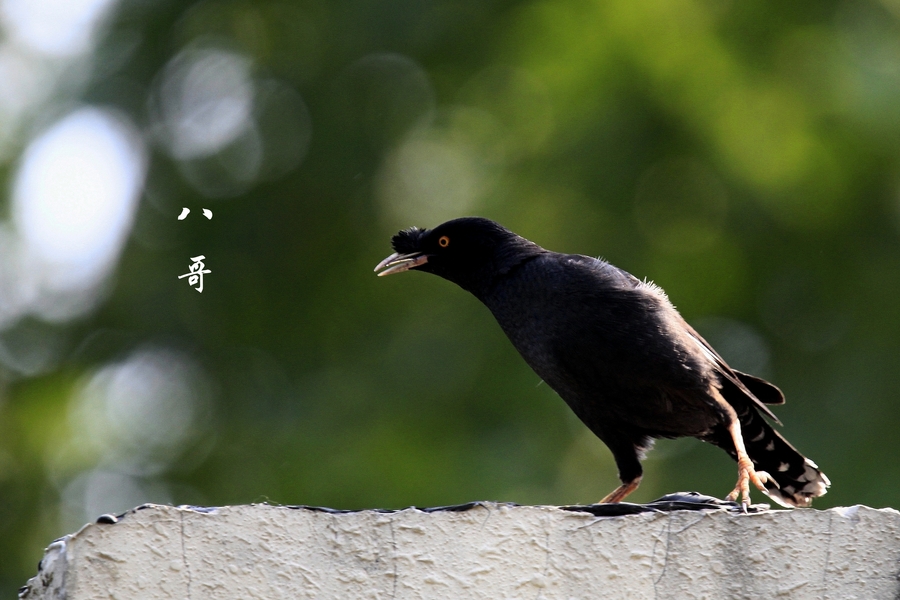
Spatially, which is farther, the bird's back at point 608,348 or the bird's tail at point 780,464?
the bird's tail at point 780,464

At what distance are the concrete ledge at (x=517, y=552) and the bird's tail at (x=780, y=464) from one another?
89.2 inches

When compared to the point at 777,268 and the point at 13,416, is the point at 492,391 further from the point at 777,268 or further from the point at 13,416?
the point at 13,416

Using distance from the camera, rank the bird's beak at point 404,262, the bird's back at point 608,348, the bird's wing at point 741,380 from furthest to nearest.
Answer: the bird's beak at point 404,262 → the bird's wing at point 741,380 → the bird's back at point 608,348

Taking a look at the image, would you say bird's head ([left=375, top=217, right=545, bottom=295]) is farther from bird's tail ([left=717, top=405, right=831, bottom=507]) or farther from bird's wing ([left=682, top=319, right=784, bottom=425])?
bird's tail ([left=717, top=405, right=831, bottom=507])

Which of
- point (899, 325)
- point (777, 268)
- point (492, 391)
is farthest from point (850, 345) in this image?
point (492, 391)

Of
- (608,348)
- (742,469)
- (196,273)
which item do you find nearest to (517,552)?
(608,348)

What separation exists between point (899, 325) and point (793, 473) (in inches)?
178

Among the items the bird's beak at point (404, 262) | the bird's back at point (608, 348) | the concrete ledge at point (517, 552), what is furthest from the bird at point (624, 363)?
the concrete ledge at point (517, 552)

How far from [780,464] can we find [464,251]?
180 centimetres

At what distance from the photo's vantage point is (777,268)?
30.9 ft

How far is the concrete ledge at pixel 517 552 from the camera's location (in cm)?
247

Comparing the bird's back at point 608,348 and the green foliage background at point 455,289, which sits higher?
the green foliage background at point 455,289

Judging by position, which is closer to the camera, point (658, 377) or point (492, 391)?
point (658, 377)

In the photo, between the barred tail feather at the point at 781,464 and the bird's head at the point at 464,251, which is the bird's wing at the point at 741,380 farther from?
the bird's head at the point at 464,251
